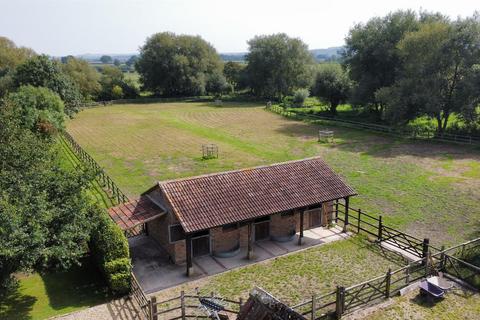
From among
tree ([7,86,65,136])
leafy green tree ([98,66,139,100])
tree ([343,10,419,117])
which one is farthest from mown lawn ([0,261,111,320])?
leafy green tree ([98,66,139,100])

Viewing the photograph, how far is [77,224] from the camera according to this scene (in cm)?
1406

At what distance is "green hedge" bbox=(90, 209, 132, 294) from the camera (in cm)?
1429

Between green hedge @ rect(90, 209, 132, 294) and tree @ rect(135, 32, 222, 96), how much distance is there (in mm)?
72662

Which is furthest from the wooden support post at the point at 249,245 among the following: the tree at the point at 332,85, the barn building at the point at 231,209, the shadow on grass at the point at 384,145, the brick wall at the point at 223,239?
the tree at the point at 332,85

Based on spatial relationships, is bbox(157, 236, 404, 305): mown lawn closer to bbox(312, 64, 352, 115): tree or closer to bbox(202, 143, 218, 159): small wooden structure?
bbox(202, 143, 218, 159): small wooden structure

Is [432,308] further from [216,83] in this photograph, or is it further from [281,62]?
[216,83]

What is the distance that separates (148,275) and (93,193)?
38.0 ft

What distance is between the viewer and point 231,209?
54.7 feet

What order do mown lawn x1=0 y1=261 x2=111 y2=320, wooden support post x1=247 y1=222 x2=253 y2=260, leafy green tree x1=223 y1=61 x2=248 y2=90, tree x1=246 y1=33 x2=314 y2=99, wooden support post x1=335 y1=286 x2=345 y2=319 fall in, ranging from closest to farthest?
1. wooden support post x1=335 y1=286 x2=345 y2=319
2. mown lawn x1=0 y1=261 x2=111 y2=320
3. wooden support post x1=247 y1=222 x2=253 y2=260
4. tree x1=246 y1=33 x2=314 y2=99
5. leafy green tree x1=223 y1=61 x2=248 y2=90

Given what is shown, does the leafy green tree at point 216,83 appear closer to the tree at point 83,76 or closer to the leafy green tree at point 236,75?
the leafy green tree at point 236,75

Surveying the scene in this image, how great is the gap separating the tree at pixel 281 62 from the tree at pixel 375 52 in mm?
23449

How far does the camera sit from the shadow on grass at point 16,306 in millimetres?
13148

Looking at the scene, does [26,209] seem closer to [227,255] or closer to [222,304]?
[222,304]

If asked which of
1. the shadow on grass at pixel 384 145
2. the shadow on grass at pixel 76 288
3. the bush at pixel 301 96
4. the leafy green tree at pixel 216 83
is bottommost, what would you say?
the shadow on grass at pixel 76 288
